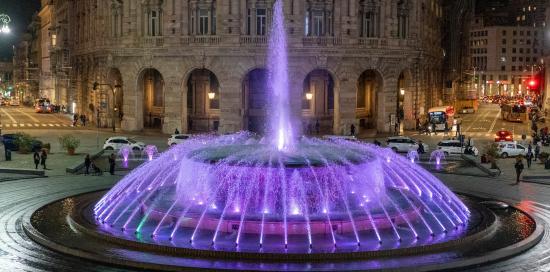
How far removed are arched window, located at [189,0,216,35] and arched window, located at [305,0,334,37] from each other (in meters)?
8.67

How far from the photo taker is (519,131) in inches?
3196

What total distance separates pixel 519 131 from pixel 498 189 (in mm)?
46748

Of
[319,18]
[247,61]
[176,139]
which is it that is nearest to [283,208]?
[176,139]

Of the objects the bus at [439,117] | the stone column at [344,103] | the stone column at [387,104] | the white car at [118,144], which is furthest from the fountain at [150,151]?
the bus at [439,117]

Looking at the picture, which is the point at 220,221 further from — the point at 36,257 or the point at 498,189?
the point at 498,189

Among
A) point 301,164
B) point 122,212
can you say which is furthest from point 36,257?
point 301,164

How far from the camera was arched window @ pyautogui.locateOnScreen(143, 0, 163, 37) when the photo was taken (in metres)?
69.4

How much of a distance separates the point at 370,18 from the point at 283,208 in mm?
46166

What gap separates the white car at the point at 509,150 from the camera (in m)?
54.2

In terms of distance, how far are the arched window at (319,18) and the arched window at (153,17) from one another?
1401 centimetres

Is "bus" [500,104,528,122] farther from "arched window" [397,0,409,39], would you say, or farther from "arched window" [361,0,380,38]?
"arched window" [361,0,380,38]

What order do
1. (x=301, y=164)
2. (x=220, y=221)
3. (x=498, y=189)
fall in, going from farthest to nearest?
(x=498, y=189), (x=301, y=164), (x=220, y=221)

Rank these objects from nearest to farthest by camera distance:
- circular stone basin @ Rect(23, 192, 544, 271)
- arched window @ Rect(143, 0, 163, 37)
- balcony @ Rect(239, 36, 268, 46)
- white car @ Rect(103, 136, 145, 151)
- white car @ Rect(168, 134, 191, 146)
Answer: circular stone basin @ Rect(23, 192, 544, 271) < white car @ Rect(103, 136, 145, 151) < white car @ Rect(168, 134, 191, 146) < balcony @ Rect(239, 36, 268, 46) < arched window @ Rect(143, 0, 163, 37)

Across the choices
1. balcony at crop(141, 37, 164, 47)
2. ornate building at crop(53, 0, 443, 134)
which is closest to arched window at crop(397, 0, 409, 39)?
ornate building at crop(53, 0, 443, 134)
